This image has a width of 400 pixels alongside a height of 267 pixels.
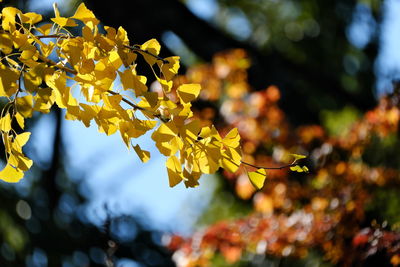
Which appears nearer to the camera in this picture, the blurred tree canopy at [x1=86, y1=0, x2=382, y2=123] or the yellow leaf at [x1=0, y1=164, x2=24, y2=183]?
the yellow leaf at [x1=0, y1=164, x2=24, y2=183]

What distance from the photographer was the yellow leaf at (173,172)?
84 cm

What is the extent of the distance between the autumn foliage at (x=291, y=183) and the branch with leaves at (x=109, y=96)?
1132 mm

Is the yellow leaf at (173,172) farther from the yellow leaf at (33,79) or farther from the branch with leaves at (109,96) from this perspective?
the yellow leaf at (33,79)

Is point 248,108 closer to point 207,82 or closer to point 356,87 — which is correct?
point 207,82

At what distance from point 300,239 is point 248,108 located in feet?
2.93

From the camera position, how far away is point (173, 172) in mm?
841

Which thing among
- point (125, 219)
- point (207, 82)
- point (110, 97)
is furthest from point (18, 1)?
point (110, 97)

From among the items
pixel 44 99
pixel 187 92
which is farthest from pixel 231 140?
pixel 44 99

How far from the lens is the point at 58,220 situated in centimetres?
384

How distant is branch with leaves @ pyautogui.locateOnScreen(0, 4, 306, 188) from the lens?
79cm

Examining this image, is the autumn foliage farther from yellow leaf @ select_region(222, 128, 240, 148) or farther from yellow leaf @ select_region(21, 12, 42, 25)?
yellow leaf @ select_region(21, 12, 42, 25)

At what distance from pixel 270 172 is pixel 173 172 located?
1919mm

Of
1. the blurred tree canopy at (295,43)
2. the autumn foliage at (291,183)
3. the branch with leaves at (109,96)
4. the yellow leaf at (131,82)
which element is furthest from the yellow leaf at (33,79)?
the blurred tree canopy at (295,43)

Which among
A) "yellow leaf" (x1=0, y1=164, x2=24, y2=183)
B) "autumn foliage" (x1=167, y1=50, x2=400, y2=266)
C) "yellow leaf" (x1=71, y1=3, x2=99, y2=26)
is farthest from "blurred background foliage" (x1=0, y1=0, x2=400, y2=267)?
"yellow leaf" (x1=71, y1=3, x2=99, y2=26)
